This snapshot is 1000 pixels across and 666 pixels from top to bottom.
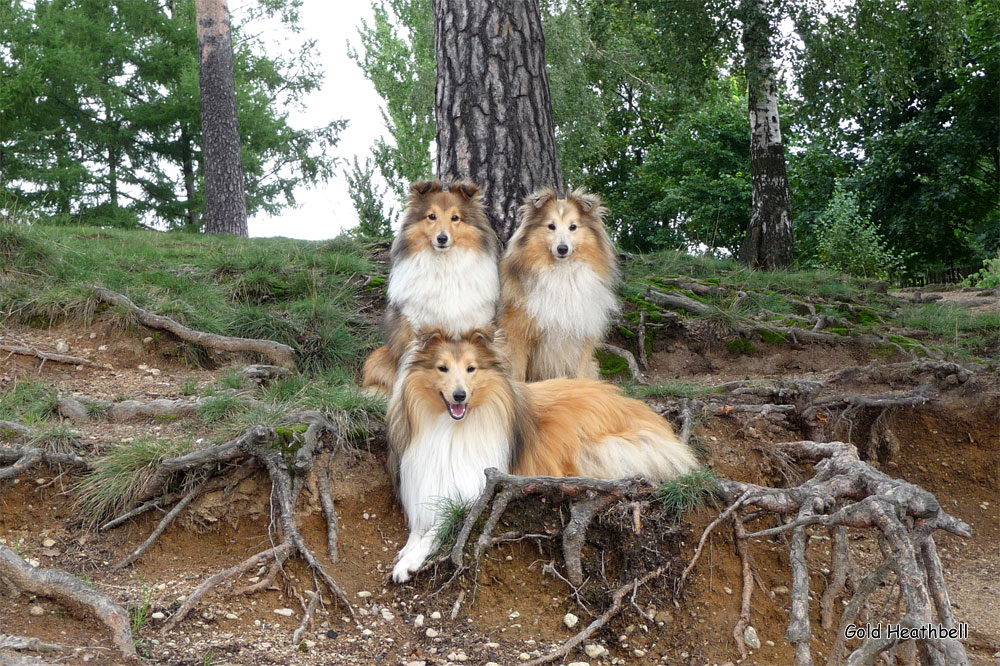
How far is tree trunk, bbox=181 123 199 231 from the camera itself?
2111 centimetres

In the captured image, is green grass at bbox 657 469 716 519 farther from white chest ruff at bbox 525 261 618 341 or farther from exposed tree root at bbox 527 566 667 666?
white chest ruff at bbox 525 261 618 341

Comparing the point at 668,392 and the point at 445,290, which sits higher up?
the point at 445,290

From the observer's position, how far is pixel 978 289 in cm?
1162

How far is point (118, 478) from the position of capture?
4066 mm

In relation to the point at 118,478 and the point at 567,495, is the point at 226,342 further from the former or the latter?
the point at 567,495

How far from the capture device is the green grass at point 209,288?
6.48 metres

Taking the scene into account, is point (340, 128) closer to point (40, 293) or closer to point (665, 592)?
point (40, 293)

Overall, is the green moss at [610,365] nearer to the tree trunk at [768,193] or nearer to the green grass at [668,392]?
the green grass at [668,392]

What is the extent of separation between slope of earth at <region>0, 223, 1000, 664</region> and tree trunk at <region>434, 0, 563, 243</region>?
1567 millimetres

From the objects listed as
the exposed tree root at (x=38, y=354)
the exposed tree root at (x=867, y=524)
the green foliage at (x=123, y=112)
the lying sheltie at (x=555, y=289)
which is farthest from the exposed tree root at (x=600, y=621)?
the green foliage at (x=123, y=112)

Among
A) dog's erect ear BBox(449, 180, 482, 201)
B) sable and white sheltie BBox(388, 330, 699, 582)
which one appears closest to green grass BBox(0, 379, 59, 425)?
sable and white sheltie BBox(388, 330, 699, 582)

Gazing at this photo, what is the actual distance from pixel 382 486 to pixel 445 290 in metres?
1.48

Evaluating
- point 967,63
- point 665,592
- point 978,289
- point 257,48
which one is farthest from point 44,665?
point 257,48

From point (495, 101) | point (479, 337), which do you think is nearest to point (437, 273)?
point (479, 337)
